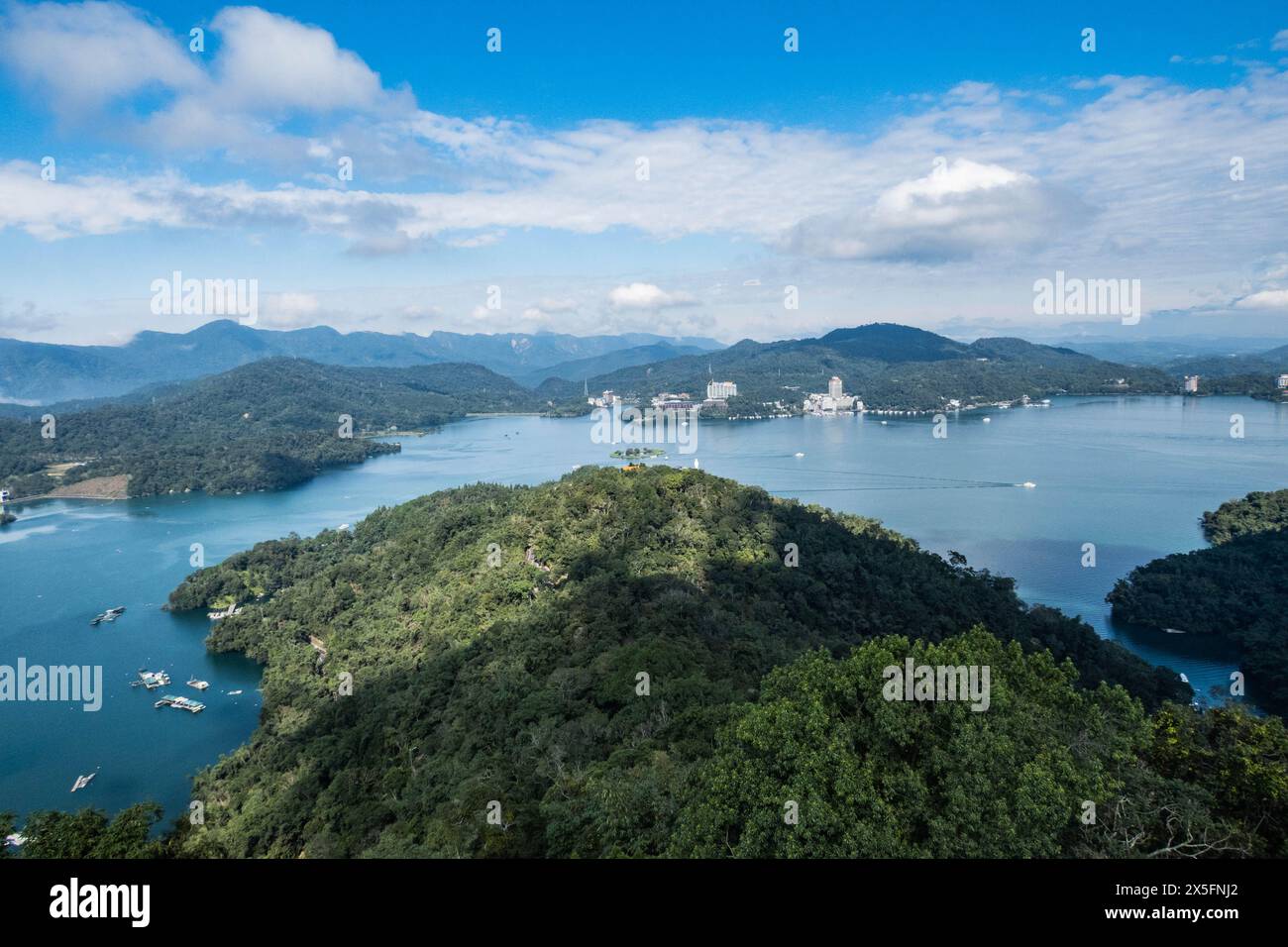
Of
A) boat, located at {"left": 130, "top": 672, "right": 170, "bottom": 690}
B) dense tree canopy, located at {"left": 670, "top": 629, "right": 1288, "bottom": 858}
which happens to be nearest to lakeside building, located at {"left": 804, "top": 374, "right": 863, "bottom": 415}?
boat, located at {"left": 130, "top": 672, "right": 170, "bottom": 690}

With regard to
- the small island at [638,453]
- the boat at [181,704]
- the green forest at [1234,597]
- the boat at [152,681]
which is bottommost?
the boat at [181,704]

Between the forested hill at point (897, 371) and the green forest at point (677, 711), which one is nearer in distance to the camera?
the green forest at point (677, 711)

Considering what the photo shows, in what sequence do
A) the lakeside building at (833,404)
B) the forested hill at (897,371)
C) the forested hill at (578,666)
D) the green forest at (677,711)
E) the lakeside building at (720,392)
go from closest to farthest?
the green forest at (677,711) < the forested hill at (578,666) < the lakeside building at (833,404) < the forested hill at (897,371) < the lakeside building at (720,392)

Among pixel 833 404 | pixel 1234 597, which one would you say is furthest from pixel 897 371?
pixel 1234 597

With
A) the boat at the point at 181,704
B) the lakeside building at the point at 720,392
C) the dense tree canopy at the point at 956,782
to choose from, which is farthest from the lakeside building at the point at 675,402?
the dense tree canopy at the point at 956,782

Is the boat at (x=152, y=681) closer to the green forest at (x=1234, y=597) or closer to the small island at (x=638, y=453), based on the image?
the green forest at (x=1234, y=597)
